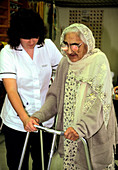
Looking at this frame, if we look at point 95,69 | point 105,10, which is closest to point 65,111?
point 95,69

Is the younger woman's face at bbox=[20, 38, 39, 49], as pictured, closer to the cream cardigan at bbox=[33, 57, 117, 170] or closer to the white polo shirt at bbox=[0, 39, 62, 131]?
the white polo shirt at bbox=[0, 39, 62, 131]

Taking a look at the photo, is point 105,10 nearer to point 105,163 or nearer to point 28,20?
point 28,20

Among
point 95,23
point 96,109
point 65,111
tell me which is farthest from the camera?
point 95,23

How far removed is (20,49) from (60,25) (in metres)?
2.16

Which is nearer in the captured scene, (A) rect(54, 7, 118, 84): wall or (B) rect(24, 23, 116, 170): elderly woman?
(B) rect(24, 23, 116, 170): elderly woman

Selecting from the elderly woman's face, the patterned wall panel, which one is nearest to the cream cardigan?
the elderly woman's face

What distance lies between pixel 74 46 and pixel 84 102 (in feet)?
1.10

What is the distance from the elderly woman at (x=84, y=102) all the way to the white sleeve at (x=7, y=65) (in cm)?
34

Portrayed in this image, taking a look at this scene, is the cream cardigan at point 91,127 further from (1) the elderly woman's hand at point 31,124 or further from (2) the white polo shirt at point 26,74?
(2) the white polo shirt at point 26,74

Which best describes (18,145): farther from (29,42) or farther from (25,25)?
(25,25)

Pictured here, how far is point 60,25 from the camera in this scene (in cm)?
372

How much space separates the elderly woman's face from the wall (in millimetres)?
2331

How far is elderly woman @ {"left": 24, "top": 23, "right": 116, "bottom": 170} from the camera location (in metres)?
1.36

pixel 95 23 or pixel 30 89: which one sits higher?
pixel 95 23
